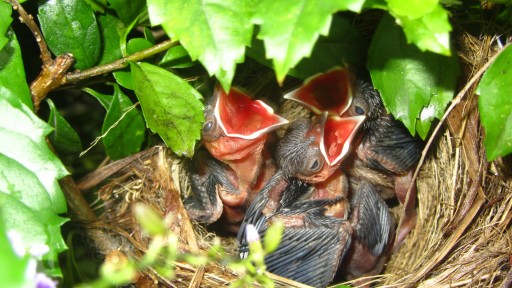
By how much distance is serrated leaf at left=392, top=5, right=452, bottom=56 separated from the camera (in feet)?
2.96

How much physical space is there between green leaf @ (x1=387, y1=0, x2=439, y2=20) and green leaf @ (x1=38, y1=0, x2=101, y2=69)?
67cm

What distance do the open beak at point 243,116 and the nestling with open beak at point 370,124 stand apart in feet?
0.22

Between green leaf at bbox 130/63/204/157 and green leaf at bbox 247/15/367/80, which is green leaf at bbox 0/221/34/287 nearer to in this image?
green leaf at bbox 130/63/204/157

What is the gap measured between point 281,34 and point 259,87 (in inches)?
28.9

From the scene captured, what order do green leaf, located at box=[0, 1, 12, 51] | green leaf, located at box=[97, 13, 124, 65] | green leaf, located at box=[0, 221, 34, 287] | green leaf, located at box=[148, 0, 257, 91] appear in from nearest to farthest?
green leaf, located at box=[0, 221, 34, 287]
green leaf, located at box=[148, 0, 257, 91]
green leaf, located at box=[0, 1, 12, 51]
green leaf, located at box=[97, 13, 124, 65]

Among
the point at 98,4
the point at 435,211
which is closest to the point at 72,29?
the point at 98,4

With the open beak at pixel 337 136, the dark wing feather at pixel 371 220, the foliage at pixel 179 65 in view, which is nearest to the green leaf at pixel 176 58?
the foliage at pixel 179 65

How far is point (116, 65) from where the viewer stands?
1275 millimetres

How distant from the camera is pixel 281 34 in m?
0.84

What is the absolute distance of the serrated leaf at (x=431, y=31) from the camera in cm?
90

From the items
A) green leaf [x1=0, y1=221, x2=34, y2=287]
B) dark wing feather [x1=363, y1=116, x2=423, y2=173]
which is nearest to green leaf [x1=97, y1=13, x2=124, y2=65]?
dark wing feather [x1=363, y1=116, x2=423, y2=173]

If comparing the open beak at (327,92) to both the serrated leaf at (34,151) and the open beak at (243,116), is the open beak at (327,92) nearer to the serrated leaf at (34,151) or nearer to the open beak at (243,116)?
the open beak at (243,116)

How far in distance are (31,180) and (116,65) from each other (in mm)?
342

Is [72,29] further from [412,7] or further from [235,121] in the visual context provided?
[412,7]
